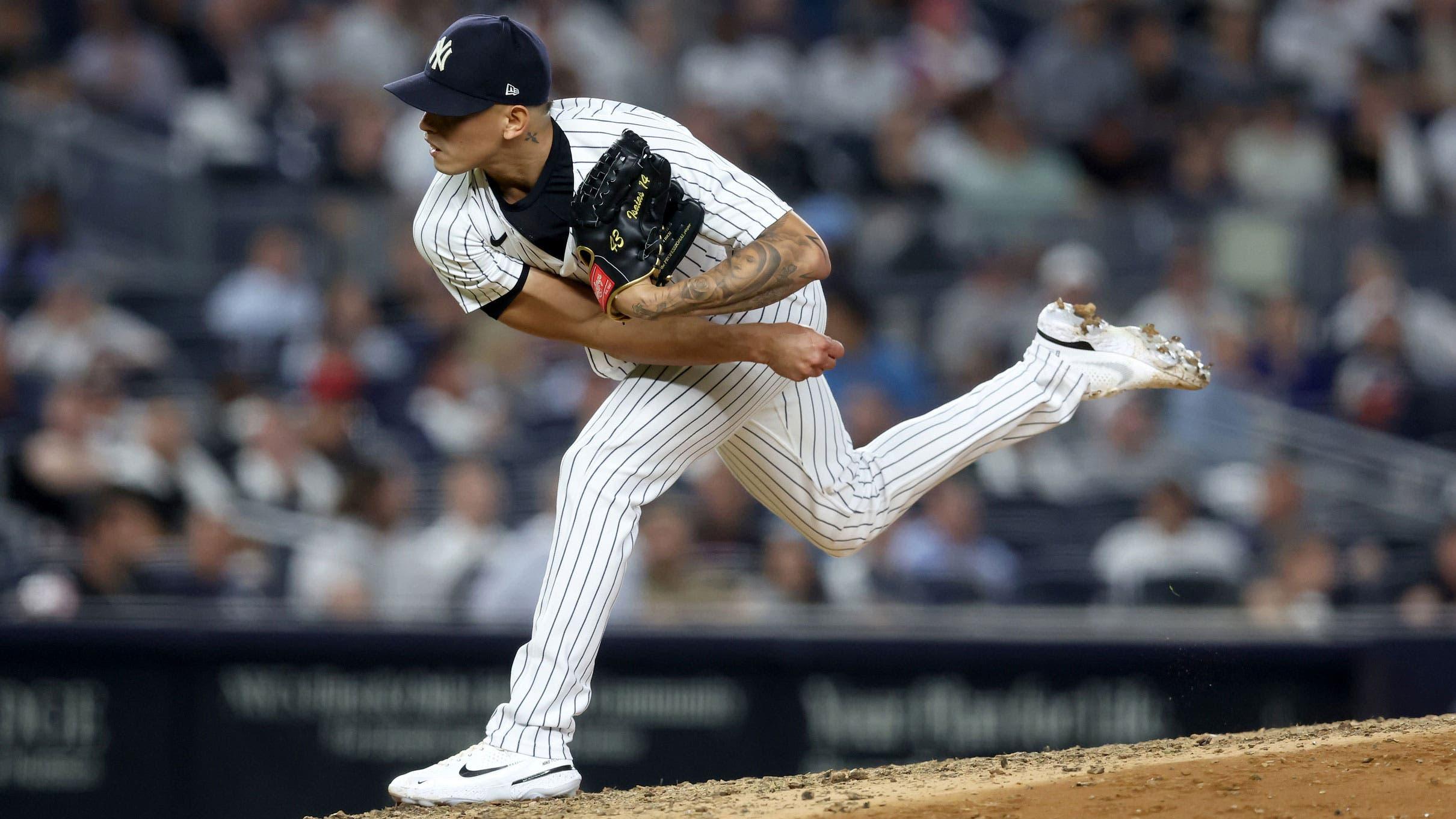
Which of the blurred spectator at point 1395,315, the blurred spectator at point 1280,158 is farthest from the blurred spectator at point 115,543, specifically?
the blurred spectator at point 1280,158

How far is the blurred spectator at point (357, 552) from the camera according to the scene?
6914mm

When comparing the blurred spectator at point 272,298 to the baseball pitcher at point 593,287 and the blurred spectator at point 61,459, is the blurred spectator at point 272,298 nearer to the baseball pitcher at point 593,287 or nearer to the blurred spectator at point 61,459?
the blurred spectator at point 61,459

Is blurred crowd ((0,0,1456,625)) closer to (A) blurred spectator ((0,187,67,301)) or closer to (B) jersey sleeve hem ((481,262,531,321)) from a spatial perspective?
(A) blurred spectator ((0,187,67,301))

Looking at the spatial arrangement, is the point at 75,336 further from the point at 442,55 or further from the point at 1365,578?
the point at 1365,578

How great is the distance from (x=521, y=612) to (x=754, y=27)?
194 inches

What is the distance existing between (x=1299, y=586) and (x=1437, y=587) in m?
0.59

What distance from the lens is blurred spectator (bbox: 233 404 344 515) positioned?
24.5 feet

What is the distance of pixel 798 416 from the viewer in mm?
3822

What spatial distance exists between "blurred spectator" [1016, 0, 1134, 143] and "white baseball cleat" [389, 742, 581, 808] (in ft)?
22.2

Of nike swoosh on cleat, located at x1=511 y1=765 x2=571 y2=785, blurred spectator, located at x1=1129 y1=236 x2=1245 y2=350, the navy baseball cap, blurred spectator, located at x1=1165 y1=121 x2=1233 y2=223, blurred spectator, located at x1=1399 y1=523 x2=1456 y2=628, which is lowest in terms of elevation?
nike swoosh on cleat, located at x1=511 y1=765 x2=571 y2=785

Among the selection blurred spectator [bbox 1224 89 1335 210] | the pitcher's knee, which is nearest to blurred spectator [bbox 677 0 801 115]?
blurred spectator [bbox 1224 89 1335 210]

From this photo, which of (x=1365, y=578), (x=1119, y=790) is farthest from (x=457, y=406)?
(x=1119, y=790)

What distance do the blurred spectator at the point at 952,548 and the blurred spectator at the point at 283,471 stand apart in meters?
2.55

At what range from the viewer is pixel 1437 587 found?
6777 mm
